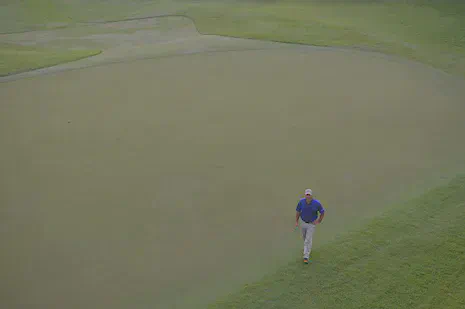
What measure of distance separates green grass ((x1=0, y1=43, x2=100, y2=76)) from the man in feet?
46.6

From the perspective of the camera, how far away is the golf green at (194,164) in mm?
8344

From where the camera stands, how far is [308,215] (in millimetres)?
7848

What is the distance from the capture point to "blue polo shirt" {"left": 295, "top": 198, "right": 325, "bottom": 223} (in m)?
7.77

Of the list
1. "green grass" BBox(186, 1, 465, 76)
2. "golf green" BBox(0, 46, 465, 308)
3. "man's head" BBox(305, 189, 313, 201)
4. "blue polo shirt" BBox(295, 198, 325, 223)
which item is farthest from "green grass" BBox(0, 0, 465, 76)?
"man's head" BBox(305, 189, 313, 201)

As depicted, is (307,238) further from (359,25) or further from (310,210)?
(359,25)

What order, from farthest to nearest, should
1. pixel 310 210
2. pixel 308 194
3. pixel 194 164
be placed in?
pixel 194 164, pixel 310 210, pixel 308 194

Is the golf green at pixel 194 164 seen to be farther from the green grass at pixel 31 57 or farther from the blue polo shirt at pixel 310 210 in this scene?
the green grass at pixel 31 57

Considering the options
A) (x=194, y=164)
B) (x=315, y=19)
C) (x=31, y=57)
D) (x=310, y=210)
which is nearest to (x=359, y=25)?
(x=315, y=19)

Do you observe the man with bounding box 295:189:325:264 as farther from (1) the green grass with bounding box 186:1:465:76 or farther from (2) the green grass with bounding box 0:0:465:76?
(1) the green grass with bounding box 186:1:465:76

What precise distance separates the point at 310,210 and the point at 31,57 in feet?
51.6

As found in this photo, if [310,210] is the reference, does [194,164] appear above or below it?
below

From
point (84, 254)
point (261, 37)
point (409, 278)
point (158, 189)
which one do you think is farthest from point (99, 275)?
point (261, 37)

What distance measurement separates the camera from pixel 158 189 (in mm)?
10539

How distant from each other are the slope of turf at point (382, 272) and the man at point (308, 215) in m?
0.36
